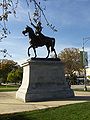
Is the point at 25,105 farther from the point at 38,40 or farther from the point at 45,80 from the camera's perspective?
the point at 38,40

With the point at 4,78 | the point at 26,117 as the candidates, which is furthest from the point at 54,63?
the point at 4,78

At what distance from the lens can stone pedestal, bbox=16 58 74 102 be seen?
2544 cm

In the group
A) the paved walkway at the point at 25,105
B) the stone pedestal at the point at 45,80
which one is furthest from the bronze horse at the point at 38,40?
the paved walkway at the point at 25,105

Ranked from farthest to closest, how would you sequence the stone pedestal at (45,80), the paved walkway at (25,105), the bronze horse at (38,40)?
the bronze horse at (38,40), the stone pedestal at (45,80), the paved walkway at (25,105)

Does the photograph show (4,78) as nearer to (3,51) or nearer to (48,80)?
(48,80)

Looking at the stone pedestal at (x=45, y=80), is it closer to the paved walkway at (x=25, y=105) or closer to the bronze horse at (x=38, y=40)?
the bronze horse at (x=38, y=40)

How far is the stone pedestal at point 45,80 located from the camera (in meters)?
25.4

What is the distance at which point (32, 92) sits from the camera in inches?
983

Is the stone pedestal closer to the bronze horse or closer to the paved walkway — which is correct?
the bronze horse

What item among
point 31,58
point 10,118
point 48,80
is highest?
point 31,58

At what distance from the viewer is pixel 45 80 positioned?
86.4ft

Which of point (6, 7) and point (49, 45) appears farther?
point (49, 45)

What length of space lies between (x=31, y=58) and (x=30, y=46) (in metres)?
1.28

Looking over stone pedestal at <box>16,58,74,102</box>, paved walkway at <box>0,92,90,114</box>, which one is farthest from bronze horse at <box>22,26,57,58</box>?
paved walkway at <box>0,92,90,114</box>
